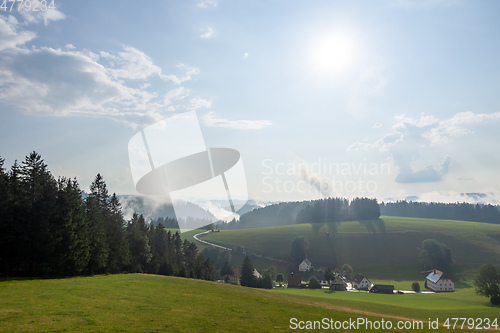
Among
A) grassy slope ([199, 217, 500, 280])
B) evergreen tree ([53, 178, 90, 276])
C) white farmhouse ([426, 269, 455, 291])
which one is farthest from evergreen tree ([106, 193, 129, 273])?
grassy slope ([199, 217, 500, 280])

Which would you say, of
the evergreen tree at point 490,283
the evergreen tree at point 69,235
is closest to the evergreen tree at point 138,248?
the evergreen tree at point 69,235

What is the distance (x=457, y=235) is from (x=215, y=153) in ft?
504

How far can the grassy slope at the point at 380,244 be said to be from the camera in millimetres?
118250

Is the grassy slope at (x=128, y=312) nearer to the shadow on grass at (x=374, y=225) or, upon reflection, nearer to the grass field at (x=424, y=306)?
the grass field at (x=424, y=306)

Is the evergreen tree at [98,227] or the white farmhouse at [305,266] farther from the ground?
the evergreen tree at [98,227]

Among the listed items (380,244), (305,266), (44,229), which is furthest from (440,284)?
(44,229)

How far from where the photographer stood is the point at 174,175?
35.7 m

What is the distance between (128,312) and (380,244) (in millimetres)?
141406

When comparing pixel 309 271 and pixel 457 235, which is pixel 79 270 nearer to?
pixel 309 271

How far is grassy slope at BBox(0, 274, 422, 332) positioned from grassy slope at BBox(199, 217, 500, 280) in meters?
98.1

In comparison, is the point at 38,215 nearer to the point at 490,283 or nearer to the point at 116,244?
the point at 116,244

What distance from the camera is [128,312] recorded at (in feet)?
70.3

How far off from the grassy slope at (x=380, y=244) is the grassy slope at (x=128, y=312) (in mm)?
98072

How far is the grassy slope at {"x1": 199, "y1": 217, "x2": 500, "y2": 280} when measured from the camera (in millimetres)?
118250
